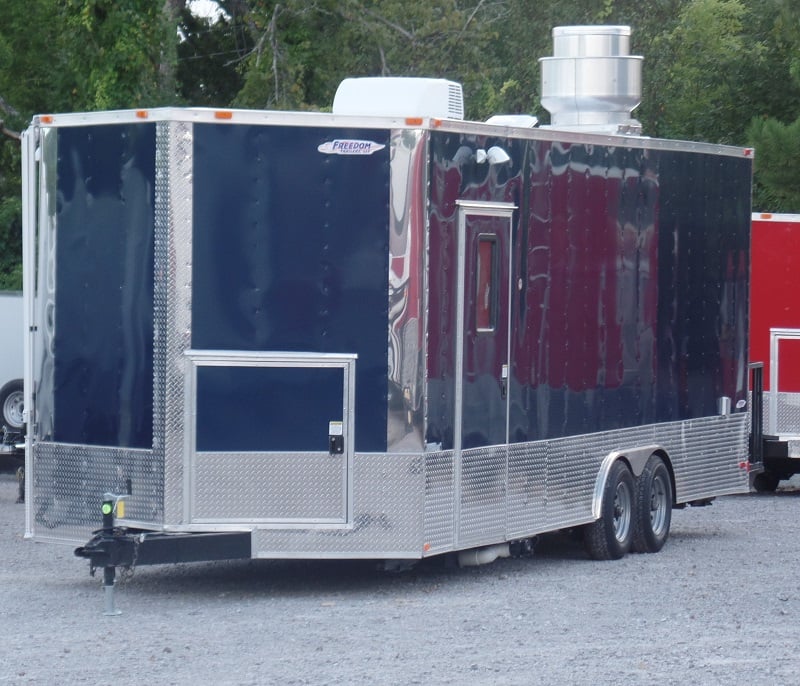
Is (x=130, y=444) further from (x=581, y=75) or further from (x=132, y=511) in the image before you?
→ (x=581, y=75)

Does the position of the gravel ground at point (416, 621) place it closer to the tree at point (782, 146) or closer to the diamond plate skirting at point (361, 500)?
the diamond plate skirting at point (361, 500)

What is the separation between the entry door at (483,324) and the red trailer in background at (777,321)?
6.84 meters

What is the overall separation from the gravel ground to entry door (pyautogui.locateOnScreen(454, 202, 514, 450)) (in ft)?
3.54

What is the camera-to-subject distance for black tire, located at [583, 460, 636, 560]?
11672 mm

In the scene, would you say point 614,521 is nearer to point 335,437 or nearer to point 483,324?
point 483,324

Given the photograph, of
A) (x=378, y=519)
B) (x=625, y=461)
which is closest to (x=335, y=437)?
(x=378, y=519)

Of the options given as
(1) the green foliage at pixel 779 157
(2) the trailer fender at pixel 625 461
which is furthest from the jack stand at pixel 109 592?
(1) the green foliage at pixel 779 157

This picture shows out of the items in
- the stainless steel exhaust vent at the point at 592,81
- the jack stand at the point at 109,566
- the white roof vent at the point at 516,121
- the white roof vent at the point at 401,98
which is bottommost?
the jack stand at the point at 109,566

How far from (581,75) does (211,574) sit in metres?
5.05

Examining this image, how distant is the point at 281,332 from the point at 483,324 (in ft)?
4.74

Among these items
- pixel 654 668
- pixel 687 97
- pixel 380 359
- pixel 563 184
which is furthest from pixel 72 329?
pixel 687 97

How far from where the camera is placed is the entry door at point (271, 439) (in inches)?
378

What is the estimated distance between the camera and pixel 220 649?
821 centimetres

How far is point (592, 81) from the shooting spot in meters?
12.8
